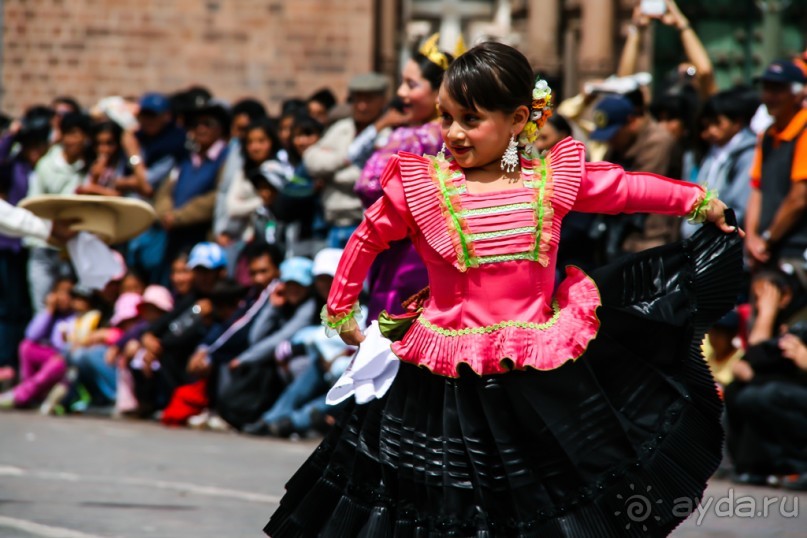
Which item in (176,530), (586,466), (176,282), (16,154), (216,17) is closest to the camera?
(586,466)

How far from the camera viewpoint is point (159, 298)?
1346 cm

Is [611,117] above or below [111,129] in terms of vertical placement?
above

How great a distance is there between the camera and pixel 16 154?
15875mm

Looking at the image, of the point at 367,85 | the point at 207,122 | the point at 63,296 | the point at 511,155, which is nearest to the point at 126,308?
the point at 63,296

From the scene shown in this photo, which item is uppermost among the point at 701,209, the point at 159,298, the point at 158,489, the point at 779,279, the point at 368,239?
the point at 701,209

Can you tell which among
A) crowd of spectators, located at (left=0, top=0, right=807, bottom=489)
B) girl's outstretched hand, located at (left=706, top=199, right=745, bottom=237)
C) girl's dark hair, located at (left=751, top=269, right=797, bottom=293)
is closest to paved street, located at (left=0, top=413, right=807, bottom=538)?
crowd of spectators, located at (left=0, top=0, right=807, bottom=489)

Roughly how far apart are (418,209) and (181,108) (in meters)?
8.99

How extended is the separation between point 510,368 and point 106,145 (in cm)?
990

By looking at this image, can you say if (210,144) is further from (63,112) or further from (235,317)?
(63,112)

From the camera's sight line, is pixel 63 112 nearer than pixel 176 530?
No

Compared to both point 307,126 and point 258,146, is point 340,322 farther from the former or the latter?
point 258,146

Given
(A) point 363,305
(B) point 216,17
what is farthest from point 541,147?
(B) point 216,17

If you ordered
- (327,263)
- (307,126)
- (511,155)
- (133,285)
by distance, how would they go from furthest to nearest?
(133,285), (307,126), (327,263), (511,155)

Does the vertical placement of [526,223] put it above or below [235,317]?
above
